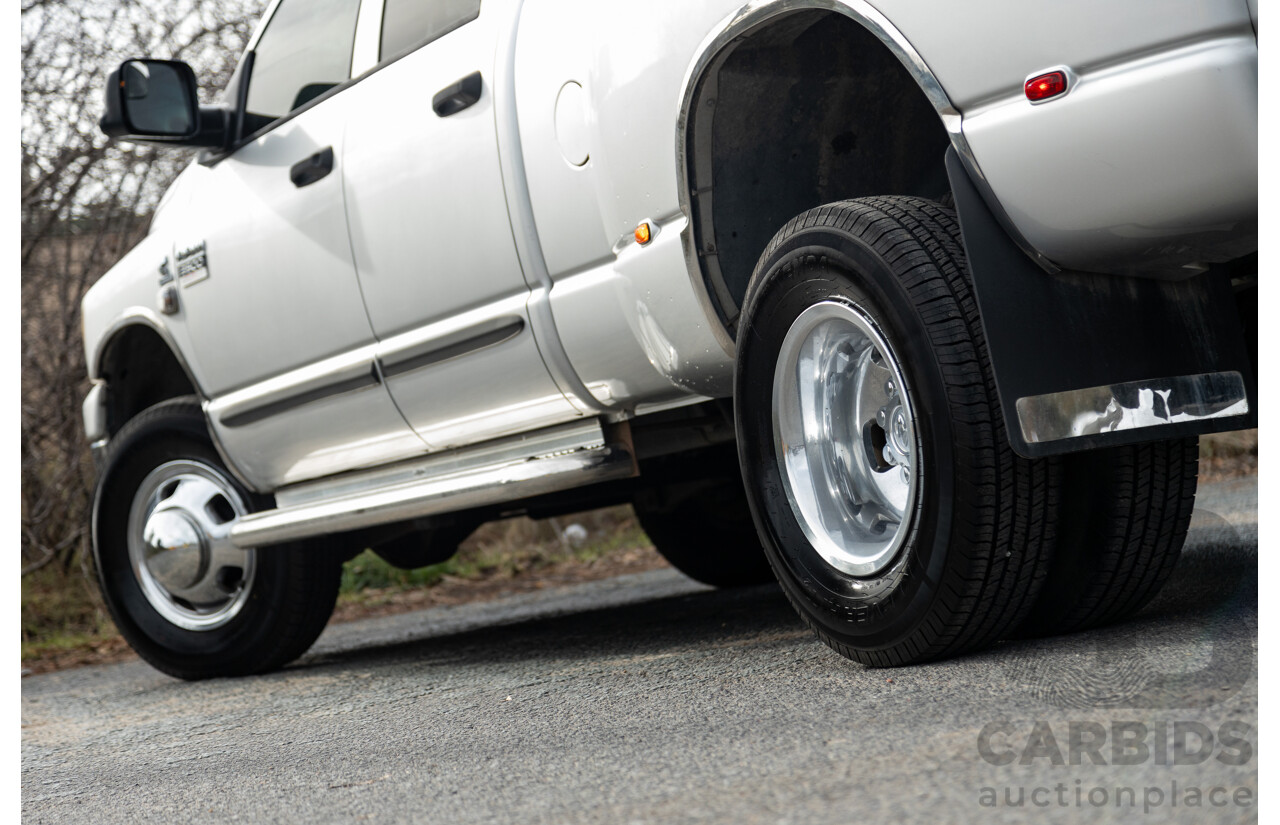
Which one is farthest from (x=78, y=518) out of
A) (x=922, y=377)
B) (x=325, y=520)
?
(x=922, y=377)

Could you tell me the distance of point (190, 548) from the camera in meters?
4.42

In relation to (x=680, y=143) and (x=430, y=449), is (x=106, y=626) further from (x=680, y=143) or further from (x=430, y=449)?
(x=680, y=143)

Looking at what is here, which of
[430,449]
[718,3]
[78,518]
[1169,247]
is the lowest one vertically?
[78,518]

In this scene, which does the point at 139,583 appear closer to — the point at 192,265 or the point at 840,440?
the point at 192,265

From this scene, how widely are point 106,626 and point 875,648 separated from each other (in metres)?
5.34

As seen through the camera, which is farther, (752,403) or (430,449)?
(430,449)

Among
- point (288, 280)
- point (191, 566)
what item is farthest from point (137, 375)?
point (288, 280)

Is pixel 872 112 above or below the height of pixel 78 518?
above

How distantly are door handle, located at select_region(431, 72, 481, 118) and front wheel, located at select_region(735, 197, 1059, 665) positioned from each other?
41.2 inches

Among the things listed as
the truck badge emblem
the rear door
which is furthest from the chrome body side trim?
the truck badge emblem

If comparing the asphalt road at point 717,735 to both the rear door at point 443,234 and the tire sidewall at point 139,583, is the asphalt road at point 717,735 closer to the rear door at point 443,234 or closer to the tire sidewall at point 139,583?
the tire sidewall at point 139,583

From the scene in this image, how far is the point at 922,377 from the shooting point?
232cm

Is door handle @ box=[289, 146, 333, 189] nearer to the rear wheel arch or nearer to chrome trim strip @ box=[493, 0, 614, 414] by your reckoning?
chrome trim strip @ box=[493, 0, 614, 414]

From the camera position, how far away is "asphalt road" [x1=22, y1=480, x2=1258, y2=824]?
1.69m
